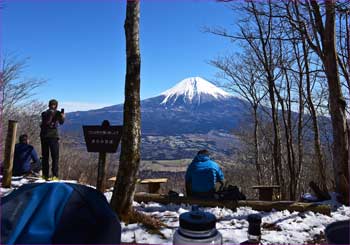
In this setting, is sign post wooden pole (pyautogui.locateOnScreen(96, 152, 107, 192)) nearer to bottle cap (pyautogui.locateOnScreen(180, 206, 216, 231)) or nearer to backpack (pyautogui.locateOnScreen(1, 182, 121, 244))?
backpack (pyautogui.locateOnScreen(1, 182, 121, 244))

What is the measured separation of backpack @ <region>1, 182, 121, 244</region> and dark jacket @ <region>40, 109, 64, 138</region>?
20.1ft

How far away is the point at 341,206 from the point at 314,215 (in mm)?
960

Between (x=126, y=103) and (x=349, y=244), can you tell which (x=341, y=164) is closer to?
(x=126, y=103)

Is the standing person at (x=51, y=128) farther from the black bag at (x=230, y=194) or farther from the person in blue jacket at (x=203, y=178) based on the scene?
the black bag at (x=230, y=194)

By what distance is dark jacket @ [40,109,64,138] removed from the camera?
7.96m

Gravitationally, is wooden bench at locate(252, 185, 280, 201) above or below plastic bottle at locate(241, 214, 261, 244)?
below

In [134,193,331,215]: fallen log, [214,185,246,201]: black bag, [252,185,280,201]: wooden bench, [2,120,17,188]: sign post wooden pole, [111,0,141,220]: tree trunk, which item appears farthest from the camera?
[252,185,280,201]: wooden bench

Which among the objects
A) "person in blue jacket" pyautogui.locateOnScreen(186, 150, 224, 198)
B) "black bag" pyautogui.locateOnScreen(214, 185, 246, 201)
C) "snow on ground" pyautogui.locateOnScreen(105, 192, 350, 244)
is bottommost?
"snow on ground" pyautogui.locateOnScreen(105, 192, 350, 244)

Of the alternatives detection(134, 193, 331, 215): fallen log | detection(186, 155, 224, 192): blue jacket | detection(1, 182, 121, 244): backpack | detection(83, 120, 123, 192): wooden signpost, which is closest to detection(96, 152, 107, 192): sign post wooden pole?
detection(83, 120, 123, 192): wooden signpost

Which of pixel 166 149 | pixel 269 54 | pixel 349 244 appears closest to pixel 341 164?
pixel 349 244

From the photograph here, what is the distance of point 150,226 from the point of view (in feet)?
15.9

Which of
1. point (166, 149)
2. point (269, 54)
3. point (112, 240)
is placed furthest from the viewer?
point (166, 149)

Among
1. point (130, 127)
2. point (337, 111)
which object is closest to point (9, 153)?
point (130, 127)

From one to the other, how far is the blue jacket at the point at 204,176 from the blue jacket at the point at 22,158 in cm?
457
